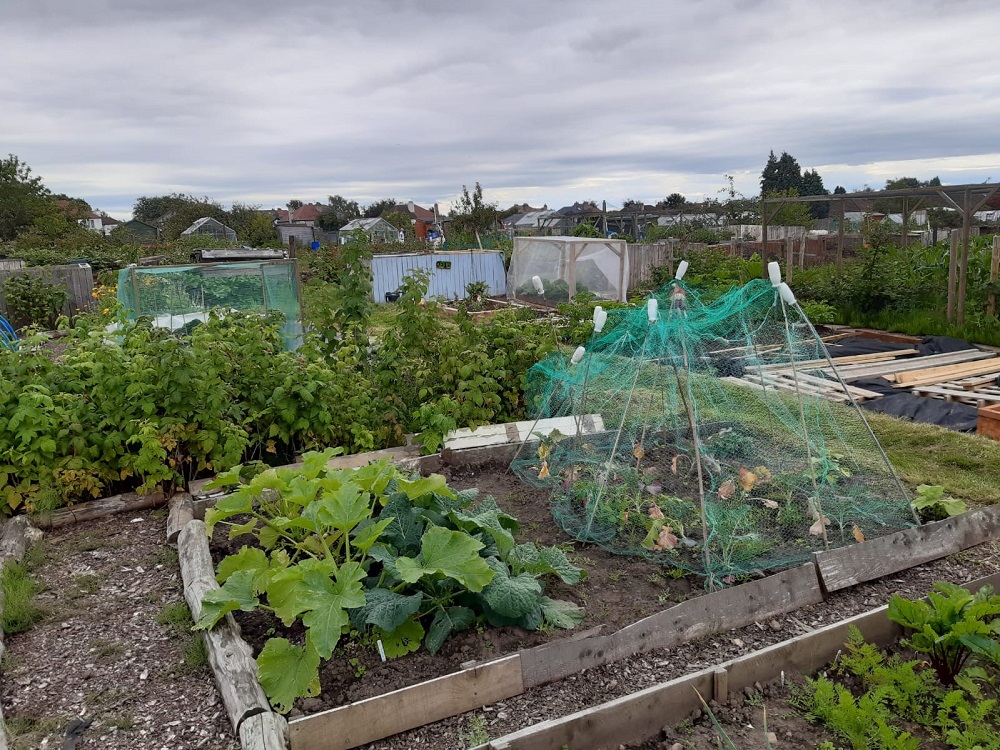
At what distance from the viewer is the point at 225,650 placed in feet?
9.11

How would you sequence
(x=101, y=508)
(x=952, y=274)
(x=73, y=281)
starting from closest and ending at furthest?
(x=101, y=508) → (x=952, y=274) → (x=73, y=281)

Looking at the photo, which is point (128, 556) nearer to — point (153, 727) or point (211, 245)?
point (153, 727)

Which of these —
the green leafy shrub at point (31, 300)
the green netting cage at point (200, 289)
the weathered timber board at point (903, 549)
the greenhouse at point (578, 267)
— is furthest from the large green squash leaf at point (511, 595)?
the green leafy shrub at point (31, 300)

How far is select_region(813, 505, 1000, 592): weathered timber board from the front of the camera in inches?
133

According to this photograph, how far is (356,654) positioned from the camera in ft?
9.34

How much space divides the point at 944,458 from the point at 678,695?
12.7ft

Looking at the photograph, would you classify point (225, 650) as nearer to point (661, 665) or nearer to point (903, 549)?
point (661, 665)

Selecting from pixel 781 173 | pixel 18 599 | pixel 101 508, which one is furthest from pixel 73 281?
pixel 781 173

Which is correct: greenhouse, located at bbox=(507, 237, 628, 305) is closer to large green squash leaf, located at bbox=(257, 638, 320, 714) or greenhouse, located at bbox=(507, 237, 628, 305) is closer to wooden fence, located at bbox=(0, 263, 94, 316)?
wooden fence, located at bbox=(0, 263, 94, 316)

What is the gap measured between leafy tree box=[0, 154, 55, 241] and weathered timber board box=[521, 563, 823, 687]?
4061 cm

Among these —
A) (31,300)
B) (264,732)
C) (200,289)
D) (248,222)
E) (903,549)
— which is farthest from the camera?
(248,222)

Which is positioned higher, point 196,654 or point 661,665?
point 196,654

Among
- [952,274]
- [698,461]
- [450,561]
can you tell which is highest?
[952,274]

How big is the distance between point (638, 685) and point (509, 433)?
2.62m
